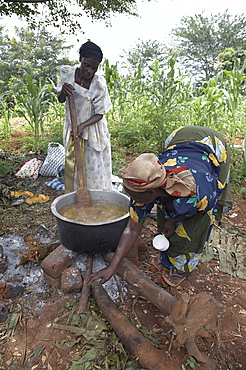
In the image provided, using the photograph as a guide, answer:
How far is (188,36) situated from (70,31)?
24.2m

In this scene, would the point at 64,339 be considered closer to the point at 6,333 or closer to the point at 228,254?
the point at 6,333

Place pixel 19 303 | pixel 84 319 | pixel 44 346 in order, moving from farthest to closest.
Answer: pixel 19 303, pixel 84 319, pixel 44 346

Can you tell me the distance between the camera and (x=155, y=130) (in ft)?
18.7

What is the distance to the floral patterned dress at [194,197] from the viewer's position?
1764mm

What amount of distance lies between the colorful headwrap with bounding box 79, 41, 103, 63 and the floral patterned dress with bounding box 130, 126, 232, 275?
1.09 m

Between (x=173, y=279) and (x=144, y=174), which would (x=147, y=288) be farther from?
(x=144, y=174)

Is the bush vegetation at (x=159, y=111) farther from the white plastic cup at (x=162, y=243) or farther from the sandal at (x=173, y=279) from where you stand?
the white plastic cup at (x=162, y=243)

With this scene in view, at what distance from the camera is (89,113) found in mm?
3029

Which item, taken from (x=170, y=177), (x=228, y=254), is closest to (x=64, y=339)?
(x=170, y=177)

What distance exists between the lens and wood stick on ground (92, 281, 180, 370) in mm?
1421

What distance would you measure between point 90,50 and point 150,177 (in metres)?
1.73

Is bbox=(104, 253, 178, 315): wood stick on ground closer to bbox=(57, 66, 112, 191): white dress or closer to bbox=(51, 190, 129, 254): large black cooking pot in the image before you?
bbox=(51, 190, 129, 254): large black cooking pot

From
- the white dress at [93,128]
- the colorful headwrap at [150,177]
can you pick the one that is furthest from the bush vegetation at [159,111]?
the colorful headwrap at [150,177]

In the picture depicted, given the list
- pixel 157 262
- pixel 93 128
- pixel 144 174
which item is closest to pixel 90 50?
pixel 93 128
